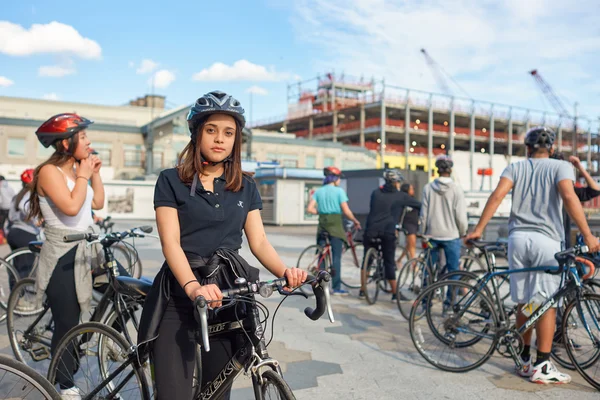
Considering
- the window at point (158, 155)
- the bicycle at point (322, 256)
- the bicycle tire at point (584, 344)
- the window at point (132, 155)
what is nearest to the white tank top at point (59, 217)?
the bicycle tire at point (584, 344)

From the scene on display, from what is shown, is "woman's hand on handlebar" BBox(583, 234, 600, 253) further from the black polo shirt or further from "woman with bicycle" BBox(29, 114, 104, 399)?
"woman with bicycle" BBox(29, 114, 104, 399)

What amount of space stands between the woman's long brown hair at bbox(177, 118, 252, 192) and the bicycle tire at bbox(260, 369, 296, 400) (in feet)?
2.74

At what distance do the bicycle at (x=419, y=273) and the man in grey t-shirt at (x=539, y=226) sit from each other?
1935mm

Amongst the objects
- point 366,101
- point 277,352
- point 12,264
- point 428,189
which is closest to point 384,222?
point 428,189

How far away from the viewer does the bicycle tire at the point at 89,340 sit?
9.09ft

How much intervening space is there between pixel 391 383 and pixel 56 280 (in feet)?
8.47

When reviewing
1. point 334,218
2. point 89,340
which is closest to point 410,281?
point 334,218

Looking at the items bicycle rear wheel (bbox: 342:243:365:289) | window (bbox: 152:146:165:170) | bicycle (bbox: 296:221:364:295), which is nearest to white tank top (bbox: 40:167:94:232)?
bicycle (bbox: 296:221:364:295)

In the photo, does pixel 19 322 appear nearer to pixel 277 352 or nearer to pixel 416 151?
pixel 277 352

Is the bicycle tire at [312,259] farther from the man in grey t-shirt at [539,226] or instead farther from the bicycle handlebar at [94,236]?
the bicycle handlebar at [94,236]

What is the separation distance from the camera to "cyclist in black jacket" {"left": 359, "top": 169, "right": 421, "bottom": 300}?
7660 millimetres

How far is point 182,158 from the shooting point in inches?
102

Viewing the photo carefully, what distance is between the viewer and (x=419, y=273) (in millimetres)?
6805

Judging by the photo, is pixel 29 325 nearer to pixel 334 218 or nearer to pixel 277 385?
pixel 277 385
